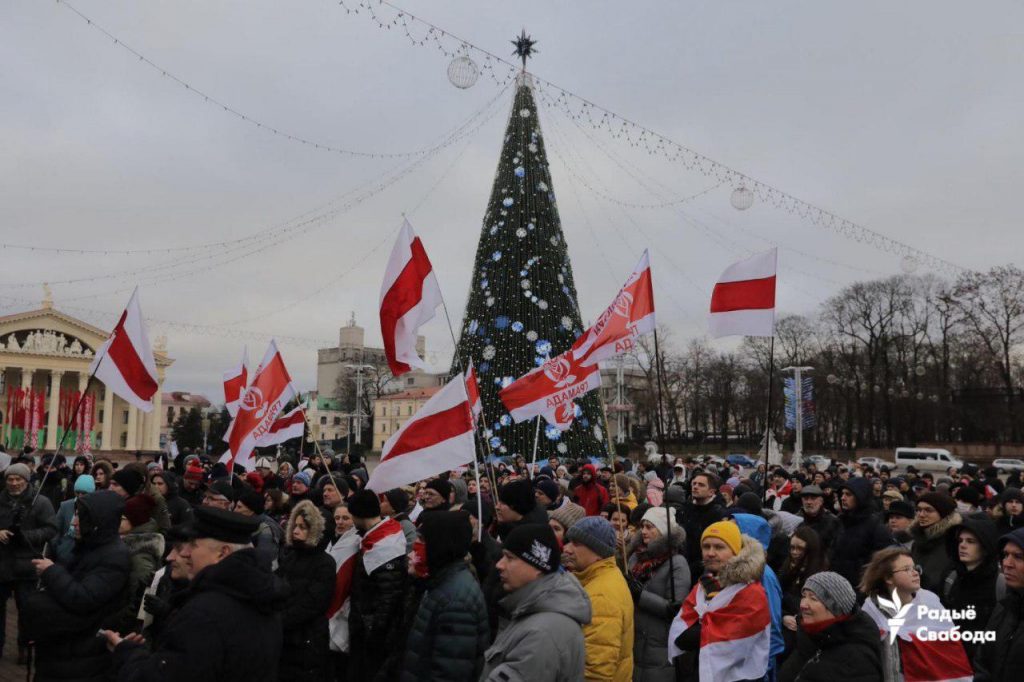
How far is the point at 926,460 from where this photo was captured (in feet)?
137

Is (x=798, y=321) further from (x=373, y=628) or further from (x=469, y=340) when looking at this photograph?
(x=373, y=628)

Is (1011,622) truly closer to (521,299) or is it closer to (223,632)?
(223,632)

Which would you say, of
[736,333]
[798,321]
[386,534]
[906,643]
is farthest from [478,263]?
[798,321]

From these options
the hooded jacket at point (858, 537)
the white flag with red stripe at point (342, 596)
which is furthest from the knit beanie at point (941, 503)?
the white flag with red stripe at point (342, 596)

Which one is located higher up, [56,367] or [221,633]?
[56,367]

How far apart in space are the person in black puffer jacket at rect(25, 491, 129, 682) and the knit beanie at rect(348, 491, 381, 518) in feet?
4.76

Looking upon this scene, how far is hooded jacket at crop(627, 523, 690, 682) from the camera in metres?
5.02

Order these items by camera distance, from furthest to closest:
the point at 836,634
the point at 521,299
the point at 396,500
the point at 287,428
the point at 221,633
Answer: the point at 521,299 → the point at 287,428 → the point at 396,500 → the point at 836,634 → the point at 221,633

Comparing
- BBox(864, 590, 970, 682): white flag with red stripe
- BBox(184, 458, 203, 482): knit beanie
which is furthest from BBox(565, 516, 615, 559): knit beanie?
BBox(184, 458, 203, 482): knit beanie

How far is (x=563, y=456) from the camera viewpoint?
19.8 m

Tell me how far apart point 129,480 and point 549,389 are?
5.27 m

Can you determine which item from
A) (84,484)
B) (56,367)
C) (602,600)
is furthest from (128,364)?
(56,367)

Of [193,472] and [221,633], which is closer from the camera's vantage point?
[221,633]

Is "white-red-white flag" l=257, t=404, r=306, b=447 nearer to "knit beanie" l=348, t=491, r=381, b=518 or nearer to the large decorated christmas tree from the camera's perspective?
"knit beanie" l=348, t=491, r=381, b=518
